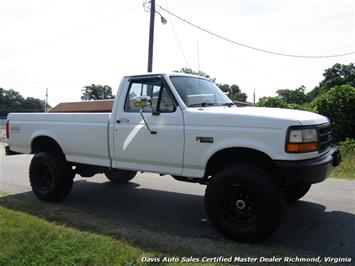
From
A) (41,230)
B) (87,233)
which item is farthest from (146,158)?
(41,230)

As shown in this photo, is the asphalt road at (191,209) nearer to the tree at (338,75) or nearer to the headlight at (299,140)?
the headlight at (299,140)

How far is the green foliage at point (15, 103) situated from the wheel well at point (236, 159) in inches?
2852

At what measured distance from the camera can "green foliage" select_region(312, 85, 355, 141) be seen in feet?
47.9

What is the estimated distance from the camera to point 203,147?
207 inches

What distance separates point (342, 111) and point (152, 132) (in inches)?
425

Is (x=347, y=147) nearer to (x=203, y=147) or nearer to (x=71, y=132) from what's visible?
(x=203, y=147)

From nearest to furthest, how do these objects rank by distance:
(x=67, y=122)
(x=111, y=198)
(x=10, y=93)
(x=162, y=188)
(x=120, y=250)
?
(x=120, y=250)
(x=67, y=122)
(x=111, y=198)
(x=162, y=188)
(x=10, y=93)

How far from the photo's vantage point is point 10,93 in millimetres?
77562

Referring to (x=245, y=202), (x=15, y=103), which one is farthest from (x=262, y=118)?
(x=15, y=103)

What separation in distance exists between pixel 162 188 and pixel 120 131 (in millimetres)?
2462

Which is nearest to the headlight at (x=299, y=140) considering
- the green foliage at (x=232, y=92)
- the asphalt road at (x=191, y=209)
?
the asphalt road at (x=191, y=209)

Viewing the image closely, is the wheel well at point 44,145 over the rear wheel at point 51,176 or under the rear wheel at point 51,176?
over

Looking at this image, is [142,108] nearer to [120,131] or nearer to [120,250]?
[120,131]

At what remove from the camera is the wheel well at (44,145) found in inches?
287
